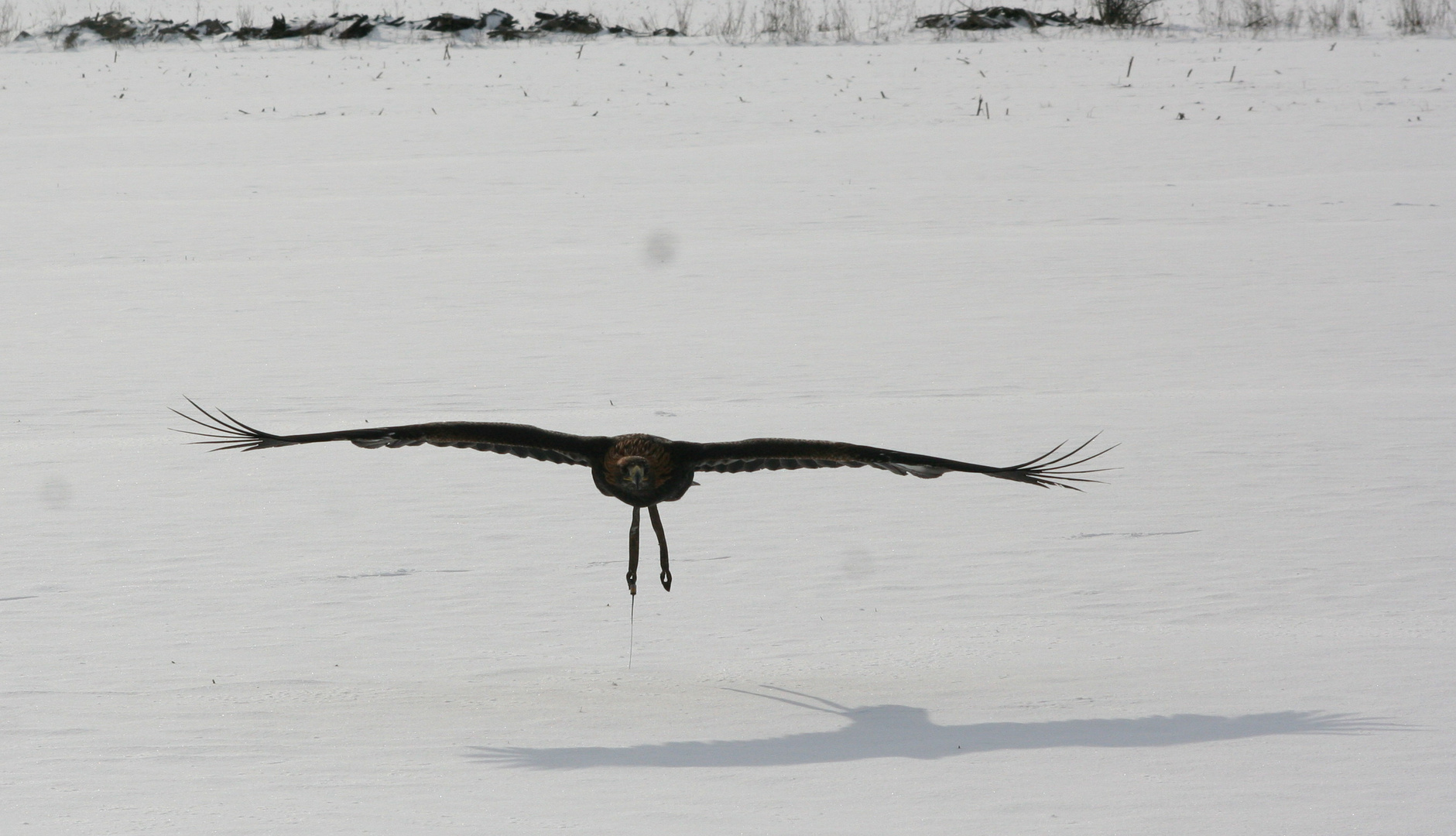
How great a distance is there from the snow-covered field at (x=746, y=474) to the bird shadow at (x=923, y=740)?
3 centimetres

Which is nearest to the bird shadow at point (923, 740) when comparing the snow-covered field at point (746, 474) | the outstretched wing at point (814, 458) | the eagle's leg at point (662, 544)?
the snow-covered field at point (746, 474)

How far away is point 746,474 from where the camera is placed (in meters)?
9.48

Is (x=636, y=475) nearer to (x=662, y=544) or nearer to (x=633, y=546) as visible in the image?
(x=662, y=544)

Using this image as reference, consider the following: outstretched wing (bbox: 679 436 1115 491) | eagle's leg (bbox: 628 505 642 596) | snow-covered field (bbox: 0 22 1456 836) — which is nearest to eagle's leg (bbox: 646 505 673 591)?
eagle's leg (bbox: 628 505 642 596)

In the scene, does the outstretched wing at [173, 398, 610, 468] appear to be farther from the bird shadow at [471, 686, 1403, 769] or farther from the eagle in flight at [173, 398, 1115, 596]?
the bird shadow at [471, 686, 1403, 769]

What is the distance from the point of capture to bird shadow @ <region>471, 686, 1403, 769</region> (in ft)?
18.7

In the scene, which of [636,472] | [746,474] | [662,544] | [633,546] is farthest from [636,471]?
[746,474]

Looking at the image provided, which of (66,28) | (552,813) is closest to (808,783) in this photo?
(552,813)

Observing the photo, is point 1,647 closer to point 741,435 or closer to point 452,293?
point 741,435

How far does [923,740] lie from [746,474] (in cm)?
377

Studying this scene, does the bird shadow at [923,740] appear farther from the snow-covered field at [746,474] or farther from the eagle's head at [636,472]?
the eagle's head at [636,472]

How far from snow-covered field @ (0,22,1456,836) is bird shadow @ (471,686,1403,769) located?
1.0 inches

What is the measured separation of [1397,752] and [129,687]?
188 inches

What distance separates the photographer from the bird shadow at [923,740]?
571 cm
